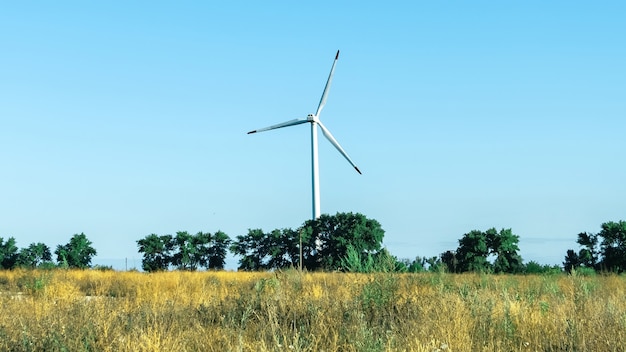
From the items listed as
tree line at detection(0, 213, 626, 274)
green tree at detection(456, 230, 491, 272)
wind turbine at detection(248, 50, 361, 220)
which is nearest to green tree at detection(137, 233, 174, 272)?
tree line at detection(0, 213, 626, 274)

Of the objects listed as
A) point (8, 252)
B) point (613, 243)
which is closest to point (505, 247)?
point (613, 243)

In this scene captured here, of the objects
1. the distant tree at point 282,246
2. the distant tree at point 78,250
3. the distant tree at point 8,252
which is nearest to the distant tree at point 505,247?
the distant tree at point 282,246

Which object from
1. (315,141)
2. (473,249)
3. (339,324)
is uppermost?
(315,141)

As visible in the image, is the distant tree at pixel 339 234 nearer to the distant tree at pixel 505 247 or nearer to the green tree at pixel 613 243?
the distant tree at pixel 505 247

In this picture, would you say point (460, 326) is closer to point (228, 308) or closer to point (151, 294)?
point (228, 308)

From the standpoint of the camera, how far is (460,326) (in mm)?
8930

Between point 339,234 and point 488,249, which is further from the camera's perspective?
point 339,234

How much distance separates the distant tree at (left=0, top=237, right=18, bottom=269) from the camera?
48250mm

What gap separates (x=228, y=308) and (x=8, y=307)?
12.9 feet

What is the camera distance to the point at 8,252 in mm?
48938

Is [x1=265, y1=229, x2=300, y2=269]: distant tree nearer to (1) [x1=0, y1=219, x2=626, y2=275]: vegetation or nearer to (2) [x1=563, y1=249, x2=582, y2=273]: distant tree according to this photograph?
(1) [x1=0, y1=219, x2=626, y2=275]: vegetation

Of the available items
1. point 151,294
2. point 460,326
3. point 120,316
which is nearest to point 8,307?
point 120,316

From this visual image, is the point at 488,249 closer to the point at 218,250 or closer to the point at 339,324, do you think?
the point at 218,250

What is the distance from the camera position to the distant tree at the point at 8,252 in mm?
48250
